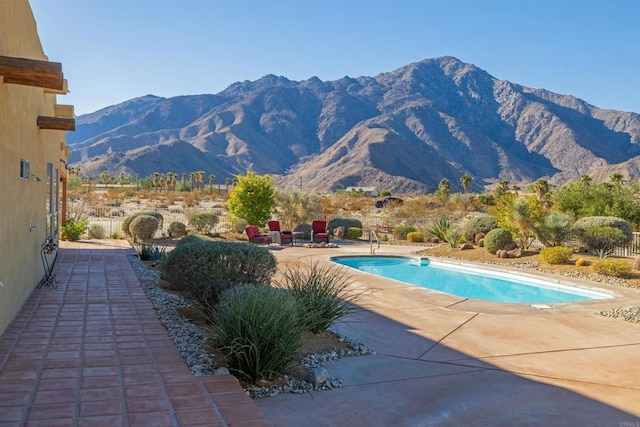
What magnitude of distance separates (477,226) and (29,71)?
16.4 m

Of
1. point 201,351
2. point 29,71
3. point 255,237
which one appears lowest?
point 201,351

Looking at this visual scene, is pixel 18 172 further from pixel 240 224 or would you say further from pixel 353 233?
pixel 353 233

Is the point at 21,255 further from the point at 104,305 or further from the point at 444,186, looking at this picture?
the point at 444,186

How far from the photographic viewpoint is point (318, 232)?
2198cm

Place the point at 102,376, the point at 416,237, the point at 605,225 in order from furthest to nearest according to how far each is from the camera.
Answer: the point at 416,237
the point at 605,225
the point at 102,376

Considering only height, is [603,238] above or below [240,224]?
below

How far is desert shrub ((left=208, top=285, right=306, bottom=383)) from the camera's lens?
5031mm

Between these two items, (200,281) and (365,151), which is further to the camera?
(365,151)

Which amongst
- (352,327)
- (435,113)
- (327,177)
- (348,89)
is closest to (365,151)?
(327,177)

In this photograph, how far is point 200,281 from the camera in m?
7.25

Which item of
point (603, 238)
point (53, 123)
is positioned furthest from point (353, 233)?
point (53, 123)

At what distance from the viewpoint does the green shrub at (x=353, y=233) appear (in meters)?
23.7

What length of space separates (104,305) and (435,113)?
13821cm

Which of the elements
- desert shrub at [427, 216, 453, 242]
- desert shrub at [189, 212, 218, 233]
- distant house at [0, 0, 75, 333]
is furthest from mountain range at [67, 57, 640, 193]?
distant house at [0, 0, 75, 333]
